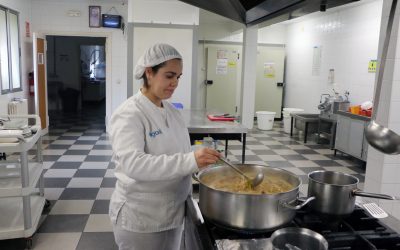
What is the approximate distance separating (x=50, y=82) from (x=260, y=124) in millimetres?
6852

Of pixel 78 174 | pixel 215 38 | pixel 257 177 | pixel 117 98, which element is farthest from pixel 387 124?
pixel 215 38

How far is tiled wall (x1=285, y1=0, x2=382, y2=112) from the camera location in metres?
6.03

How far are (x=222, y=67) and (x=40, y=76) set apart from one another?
420 cm

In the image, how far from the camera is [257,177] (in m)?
1.42

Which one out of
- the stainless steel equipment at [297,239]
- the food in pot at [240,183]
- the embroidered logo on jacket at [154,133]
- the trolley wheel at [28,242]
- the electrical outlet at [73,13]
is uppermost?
the electrical outlet at [73,13]

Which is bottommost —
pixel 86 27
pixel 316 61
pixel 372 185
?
pixel 372 185

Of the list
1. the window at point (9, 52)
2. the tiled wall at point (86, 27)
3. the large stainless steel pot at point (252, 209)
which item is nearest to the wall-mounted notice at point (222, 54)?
the tiled wall at point (86, 27)

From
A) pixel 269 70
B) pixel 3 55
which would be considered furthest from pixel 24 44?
pixel 269 70

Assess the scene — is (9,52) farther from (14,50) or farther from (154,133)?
(154,133)

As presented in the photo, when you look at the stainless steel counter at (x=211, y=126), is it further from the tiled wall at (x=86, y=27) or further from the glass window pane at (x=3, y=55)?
the tiled wall at (x=86, y=27)

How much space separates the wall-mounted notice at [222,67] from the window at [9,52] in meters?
4.46

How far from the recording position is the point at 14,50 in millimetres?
6176

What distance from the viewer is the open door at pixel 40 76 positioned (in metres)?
6.43

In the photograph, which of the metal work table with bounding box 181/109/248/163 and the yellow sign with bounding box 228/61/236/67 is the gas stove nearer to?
the metal work table with bounding box 181/109/248/163
